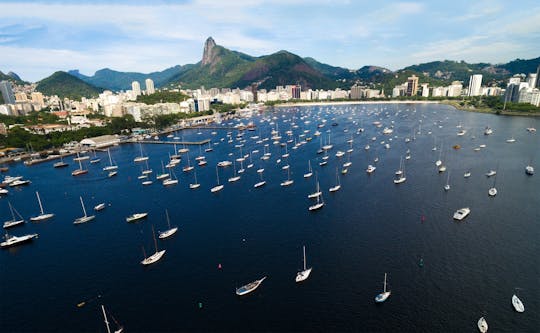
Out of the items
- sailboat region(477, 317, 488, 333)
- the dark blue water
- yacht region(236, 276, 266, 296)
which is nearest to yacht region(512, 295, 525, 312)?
the dark blue water

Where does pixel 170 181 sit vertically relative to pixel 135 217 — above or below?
above

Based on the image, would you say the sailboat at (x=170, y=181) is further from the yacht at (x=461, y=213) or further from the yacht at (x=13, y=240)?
the yacht at (x=461, y=213)

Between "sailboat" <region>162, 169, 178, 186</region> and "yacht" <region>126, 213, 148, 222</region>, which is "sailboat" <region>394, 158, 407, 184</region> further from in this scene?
"yacht" <region>126, 213, 148, 222</region>

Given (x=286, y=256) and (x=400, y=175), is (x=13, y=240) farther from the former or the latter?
(x=400, y=175)

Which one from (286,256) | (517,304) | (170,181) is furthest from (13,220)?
(517,304)

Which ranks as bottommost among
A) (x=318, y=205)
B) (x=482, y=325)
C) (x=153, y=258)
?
(x=482, y=325)

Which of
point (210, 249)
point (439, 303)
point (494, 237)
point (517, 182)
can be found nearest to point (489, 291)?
point (439, 303)
